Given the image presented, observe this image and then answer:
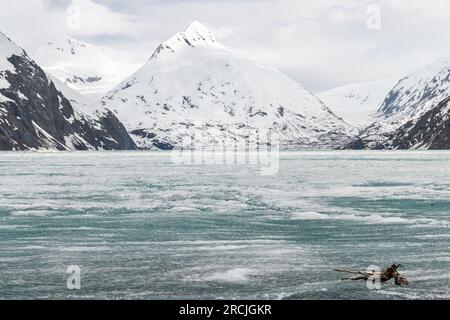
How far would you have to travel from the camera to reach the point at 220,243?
118ft

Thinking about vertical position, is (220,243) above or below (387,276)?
above

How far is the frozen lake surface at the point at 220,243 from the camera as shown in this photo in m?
26.2

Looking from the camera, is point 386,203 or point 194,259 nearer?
point 194,259

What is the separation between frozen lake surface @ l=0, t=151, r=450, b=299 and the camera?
2623 cm

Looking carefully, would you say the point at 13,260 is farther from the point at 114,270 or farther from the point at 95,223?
the point at 95,223

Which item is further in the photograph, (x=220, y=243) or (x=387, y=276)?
(x=220, y=243)

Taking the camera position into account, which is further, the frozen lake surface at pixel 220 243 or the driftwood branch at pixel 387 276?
the driftwood branch at pixel 387 276

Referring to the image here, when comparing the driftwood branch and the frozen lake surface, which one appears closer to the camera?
the frozen lake surface
